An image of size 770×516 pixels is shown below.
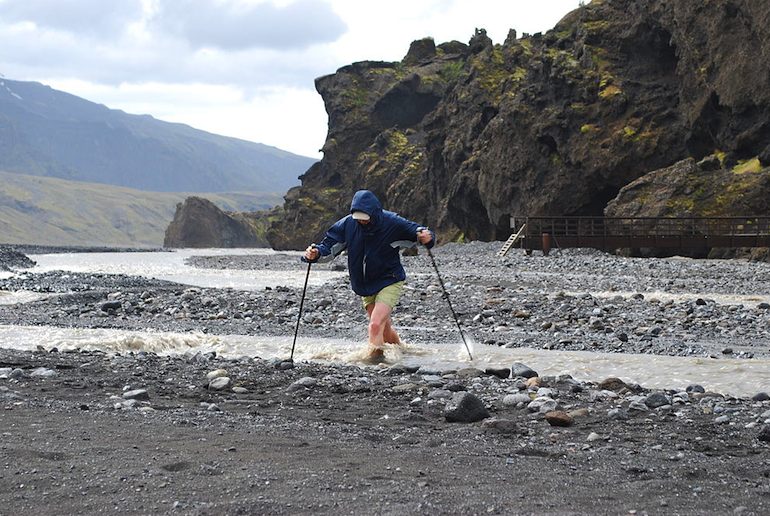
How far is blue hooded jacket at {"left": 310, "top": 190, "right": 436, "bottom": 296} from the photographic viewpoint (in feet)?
43.4

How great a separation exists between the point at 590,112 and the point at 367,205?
58.3 meters

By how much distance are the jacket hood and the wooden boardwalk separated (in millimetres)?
37420

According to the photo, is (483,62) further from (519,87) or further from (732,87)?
(732,87)

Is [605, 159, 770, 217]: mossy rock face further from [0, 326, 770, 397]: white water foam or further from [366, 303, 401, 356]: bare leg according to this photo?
[366, 303, 401, 356]: bare leg

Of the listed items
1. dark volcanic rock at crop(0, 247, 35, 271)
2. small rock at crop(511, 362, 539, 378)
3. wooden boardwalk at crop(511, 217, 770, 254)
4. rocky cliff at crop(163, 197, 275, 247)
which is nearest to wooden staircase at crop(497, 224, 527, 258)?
wooden boardwalk at crop(511, 217, 770, 254)

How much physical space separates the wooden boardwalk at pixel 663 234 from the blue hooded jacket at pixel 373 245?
3710 centimetres

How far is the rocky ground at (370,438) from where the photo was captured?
564cm

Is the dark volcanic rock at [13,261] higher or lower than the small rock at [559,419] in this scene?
lower

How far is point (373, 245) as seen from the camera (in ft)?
43.8

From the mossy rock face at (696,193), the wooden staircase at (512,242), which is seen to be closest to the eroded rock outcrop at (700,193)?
the mossy rock face at (696,193)

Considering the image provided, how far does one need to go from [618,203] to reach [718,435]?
5251cm

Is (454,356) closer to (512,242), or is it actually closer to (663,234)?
(663,234)

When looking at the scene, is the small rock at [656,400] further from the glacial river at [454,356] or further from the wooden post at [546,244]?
the wooden post at [546,244]

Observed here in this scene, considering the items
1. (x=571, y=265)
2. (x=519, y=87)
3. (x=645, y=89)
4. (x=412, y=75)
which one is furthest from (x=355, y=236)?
(x=412, y=75)
